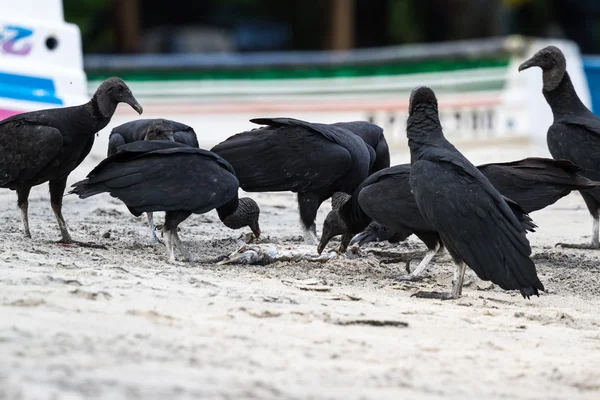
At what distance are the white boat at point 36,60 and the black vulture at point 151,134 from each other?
2816mm

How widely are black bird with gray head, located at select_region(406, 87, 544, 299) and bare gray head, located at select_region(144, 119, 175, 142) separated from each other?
1.53 metres

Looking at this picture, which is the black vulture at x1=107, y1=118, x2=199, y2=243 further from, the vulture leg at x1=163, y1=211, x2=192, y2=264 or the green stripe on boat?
the green stripe on boat

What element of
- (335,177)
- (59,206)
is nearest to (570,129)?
(335,177)

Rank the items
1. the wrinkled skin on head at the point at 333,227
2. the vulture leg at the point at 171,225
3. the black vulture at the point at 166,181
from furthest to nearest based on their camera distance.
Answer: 1. the wrinkled skin on head at the point at 333,227
2. the vulture leg at the point at 171,225
3. the black vulture at the point at 166,181

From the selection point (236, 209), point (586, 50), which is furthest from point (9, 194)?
point (586, 50)

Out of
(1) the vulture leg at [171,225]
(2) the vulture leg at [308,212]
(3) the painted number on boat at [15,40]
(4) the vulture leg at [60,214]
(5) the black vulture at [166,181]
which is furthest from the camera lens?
(3) the painted number on boat at [15,40]

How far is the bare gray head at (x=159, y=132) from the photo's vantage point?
19.1 feet

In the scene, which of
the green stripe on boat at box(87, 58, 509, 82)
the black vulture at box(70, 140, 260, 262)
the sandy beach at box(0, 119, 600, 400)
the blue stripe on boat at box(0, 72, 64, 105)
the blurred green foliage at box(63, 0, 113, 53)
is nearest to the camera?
the sandy beach at box(0, 119, 600, 400)

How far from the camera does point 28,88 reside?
Result: 8.92 metres

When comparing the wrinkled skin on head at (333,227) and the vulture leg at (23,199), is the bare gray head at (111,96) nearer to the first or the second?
the vulture leg at (23,199)

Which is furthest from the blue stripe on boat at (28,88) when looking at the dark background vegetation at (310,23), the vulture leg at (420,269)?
the dark background vegetation at (310,23)

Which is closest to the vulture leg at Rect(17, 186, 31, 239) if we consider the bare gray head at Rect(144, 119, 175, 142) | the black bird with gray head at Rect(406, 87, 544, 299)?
the bare gray head at Rect(144, 119, 175, 142)

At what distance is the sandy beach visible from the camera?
2.98 metres

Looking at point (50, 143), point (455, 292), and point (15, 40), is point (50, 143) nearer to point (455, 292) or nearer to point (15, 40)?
point (455, 292)
